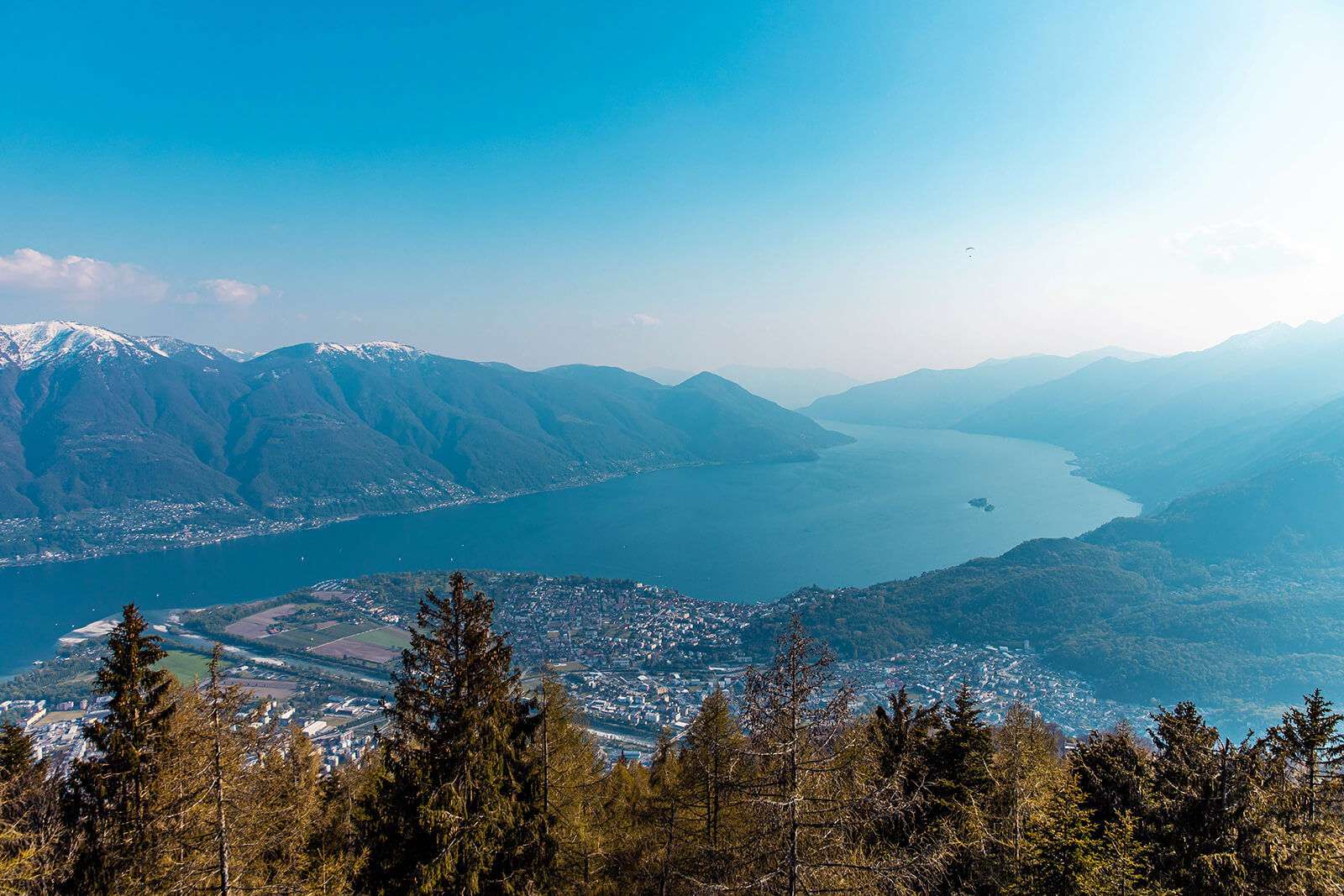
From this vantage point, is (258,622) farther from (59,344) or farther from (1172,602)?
(59,344)

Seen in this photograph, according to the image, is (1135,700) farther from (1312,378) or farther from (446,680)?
(1312,378)

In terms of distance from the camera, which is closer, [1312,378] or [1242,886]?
[1242,886]

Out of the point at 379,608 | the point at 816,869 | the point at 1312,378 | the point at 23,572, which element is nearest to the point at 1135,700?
the point at 816,869

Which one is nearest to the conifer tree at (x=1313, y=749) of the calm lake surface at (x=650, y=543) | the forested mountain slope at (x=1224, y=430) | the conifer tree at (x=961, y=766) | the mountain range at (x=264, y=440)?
the conifer tree at (x=961, y=766)

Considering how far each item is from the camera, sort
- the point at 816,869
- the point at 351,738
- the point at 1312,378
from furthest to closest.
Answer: the point at 1312,378 → the point at 351,738 → the point at 816,869

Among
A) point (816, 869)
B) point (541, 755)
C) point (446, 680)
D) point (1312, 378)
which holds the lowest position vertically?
point (541, 755)

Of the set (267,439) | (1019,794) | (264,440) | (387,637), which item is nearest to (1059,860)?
(1019,794)

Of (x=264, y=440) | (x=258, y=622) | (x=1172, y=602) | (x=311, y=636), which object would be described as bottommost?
(x=311, y=636)
